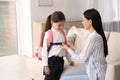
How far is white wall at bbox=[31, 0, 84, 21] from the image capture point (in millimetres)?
4328

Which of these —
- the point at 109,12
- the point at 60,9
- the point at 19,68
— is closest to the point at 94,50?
the point at 19,68

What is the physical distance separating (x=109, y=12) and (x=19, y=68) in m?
2.27

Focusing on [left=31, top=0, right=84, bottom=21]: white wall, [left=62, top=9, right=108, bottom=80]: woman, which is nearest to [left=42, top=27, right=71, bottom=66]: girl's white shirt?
[left=62, top=9, right=108, bottom=80]: woman

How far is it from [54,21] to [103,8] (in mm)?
2749

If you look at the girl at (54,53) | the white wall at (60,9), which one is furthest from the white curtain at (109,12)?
the girl at (54,53)

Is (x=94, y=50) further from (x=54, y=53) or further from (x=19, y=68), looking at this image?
(x=19, y=68)

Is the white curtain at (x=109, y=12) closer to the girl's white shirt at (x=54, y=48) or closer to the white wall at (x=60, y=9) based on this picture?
the white wall at (x=60, y=9)

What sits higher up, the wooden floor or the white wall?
the white wall

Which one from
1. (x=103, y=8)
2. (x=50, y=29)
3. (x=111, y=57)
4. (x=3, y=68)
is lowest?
(x=3, y=68)

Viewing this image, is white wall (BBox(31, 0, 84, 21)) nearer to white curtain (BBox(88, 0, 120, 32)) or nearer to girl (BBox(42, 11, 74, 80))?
white curtain (BBox(88, 0, 120, 32))

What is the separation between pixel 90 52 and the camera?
1.90 m

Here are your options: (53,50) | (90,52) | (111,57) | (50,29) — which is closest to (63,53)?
(53,50)

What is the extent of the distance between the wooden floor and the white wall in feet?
3.05

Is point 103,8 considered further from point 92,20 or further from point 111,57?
point 92,20
